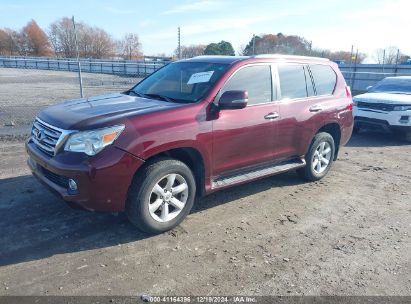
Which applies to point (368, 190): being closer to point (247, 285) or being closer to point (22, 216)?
point (247, 285)

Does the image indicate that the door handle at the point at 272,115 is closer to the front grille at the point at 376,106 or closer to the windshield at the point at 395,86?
the front grille at the point at 376,106

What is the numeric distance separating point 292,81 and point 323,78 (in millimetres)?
874

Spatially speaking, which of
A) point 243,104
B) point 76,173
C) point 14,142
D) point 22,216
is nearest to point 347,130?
point 243,104

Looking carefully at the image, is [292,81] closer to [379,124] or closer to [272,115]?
[272,115]

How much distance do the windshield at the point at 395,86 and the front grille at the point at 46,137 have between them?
892cm

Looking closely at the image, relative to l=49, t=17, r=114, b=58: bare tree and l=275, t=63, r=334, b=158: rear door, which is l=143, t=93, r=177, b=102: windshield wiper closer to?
l=275, t=63, r=334, b=158: rear door

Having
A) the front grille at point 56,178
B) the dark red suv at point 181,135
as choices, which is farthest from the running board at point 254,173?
the front grille at point 56,178

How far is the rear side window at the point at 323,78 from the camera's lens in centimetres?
560

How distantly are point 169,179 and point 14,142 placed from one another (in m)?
4.90

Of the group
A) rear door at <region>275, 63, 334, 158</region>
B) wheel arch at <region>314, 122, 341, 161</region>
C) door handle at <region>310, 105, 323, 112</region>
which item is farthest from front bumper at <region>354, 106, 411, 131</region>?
door handle at <region>310, 105, 323, 112</region>

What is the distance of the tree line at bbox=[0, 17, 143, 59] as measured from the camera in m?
42.7

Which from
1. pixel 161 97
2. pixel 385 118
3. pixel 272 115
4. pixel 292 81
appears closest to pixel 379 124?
pixel 385 118

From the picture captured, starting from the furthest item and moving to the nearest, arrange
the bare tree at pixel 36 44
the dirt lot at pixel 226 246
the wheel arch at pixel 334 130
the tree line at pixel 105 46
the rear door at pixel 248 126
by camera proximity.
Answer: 1. the bare tree at pixel 36 44
2. the tree line at pixel 105 46
3. the wheel arch at pixel 334 130
4. the rear door at pixel 248 126
5. the dirt lot at pixel 226 246

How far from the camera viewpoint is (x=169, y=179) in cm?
386
